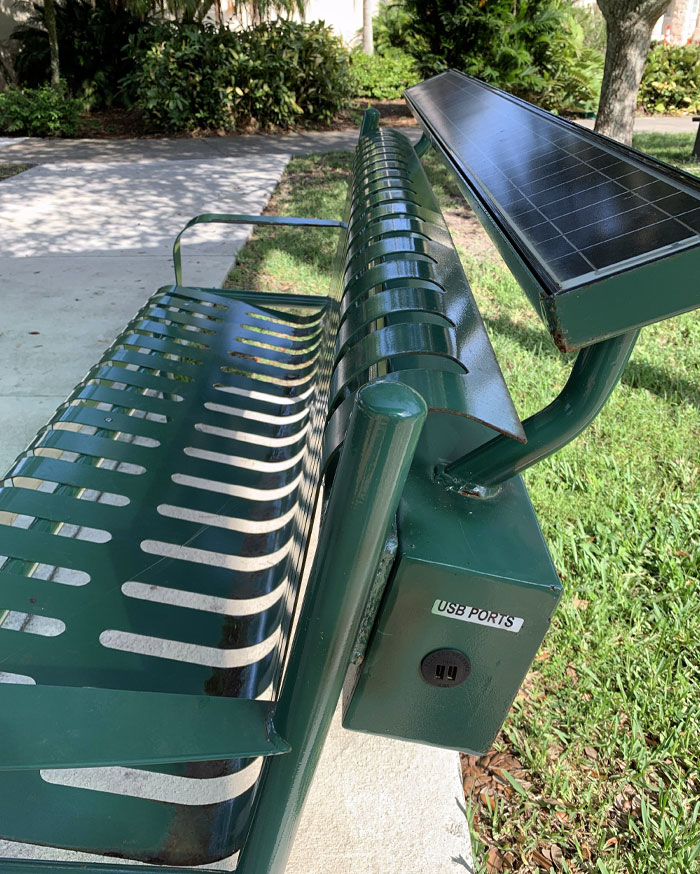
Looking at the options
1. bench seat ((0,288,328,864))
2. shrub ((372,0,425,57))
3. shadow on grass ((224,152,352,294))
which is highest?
shrub ((372,0,425,57))

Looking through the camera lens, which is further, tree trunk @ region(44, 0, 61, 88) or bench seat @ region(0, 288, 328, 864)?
tree trunk @ region(44, 0, 61, 88)

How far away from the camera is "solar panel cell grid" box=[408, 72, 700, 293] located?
0.75 metres

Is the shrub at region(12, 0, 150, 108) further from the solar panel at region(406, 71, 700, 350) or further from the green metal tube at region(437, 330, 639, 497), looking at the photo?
the green metal tube at region(437, 330, 639, 497)

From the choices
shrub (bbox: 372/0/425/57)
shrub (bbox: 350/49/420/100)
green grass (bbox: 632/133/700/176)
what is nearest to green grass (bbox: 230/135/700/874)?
green grass (bbox: 632/133/700/176)

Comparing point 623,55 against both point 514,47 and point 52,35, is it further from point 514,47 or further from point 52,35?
point 52,35

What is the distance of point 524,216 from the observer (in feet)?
3.38

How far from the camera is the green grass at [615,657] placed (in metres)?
1.64

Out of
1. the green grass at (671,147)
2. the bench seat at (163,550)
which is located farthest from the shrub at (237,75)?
the bench seat at (163,550)

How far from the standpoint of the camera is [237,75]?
1043cm

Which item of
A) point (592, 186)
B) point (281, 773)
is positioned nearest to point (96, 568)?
point (281, 773)

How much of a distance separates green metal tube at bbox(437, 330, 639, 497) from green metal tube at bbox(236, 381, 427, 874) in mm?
325

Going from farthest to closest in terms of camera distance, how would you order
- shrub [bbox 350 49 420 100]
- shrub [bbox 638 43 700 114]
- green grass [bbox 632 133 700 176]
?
shrub [bbox 350 49 420 100], shrub [bbox 638 43 700 114], green grass [bbox 632 133 700 176]

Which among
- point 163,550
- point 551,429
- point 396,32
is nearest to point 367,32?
point 396,32

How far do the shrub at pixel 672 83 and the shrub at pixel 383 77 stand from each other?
4780 mm
